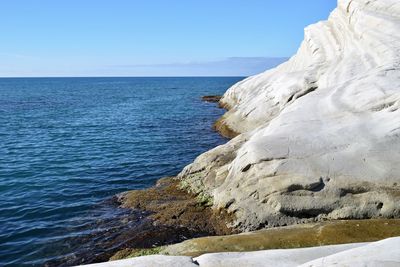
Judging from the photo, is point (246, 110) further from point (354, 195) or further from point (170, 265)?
point (170, 265)

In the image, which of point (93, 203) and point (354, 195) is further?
point (93, 203)

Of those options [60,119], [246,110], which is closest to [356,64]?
[246,110]

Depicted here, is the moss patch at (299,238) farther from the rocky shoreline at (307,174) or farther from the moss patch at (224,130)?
the moss patch at (224,130)

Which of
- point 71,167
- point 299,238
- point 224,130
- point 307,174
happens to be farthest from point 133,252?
point 224,130

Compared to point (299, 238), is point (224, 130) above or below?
below

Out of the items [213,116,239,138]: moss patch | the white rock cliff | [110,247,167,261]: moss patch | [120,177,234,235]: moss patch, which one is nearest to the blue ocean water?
[213,116,239,138]: moss patch

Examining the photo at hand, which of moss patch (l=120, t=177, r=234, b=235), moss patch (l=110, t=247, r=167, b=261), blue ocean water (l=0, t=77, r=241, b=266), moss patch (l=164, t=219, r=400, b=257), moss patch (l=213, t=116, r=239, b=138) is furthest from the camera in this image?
moss patch (l=213, t=116, r=239, b=138)

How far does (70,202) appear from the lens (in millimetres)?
22609

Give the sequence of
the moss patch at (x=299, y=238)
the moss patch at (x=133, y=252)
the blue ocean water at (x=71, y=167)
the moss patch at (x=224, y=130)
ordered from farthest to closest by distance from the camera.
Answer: the moss patch at (x=224, y=130) → the blue ocean water at (x=71, y=167) → the moss patch at (x=133, y=252) → the moss patch at (x=299, y=238)

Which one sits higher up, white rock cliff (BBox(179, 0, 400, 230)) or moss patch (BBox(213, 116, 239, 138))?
white rock cliff (BBox(179, 0, 400, 230))

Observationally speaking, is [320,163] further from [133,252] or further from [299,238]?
[133,252]

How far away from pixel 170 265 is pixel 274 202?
7.29 metres

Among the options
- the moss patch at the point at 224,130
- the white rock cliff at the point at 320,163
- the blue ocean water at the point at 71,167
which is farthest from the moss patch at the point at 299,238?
the moss patch at the point at 224,130

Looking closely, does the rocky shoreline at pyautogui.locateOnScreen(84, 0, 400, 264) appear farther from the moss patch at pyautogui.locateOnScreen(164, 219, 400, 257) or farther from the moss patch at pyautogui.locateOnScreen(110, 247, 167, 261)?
the moss patch at pyautogui.locateOnScreen(110, 247, 167, 261)
